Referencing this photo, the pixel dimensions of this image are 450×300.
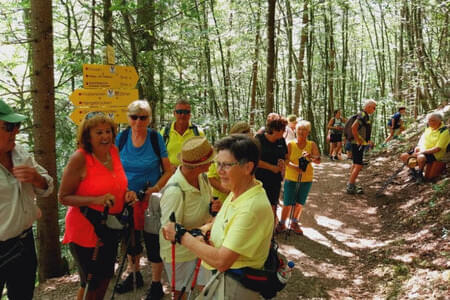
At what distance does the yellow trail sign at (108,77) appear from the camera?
3.68 m

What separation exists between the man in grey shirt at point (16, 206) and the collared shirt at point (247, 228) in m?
1.40

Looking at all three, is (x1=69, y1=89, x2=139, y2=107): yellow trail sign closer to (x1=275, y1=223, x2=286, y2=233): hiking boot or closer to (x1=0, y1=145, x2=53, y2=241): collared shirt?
(x1=0, y1=145, x2=53, y2=241): collared shirt

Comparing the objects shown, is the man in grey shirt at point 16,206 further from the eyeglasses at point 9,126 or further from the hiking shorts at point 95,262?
the hiking shorts at point 95,262

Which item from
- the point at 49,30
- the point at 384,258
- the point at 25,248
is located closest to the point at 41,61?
the point at 49,30

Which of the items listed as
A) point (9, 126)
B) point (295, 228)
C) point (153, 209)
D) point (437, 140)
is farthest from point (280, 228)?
point (9, 126)

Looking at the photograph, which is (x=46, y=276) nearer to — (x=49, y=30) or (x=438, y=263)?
(x=49, y=30)

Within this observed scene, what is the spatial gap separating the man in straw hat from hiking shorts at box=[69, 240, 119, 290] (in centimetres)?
47

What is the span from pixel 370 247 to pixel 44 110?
16.4 ft

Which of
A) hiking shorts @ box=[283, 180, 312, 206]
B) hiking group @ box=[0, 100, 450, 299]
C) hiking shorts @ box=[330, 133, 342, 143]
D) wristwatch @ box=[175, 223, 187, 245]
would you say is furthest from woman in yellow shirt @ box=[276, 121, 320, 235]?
hiking shorts @ box=[330, 133, 342, 143]

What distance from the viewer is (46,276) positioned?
4059mm

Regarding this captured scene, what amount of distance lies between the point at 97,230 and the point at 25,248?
0.50 metres

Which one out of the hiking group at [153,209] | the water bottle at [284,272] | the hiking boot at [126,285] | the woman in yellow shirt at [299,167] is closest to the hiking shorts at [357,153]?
the woman in yellow shirt at [299,167]

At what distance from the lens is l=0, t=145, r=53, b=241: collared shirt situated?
87.1 inches

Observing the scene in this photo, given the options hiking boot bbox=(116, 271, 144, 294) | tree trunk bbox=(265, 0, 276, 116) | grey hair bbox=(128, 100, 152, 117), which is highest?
tree trunk bbox=(265, 0, 276, 116)
